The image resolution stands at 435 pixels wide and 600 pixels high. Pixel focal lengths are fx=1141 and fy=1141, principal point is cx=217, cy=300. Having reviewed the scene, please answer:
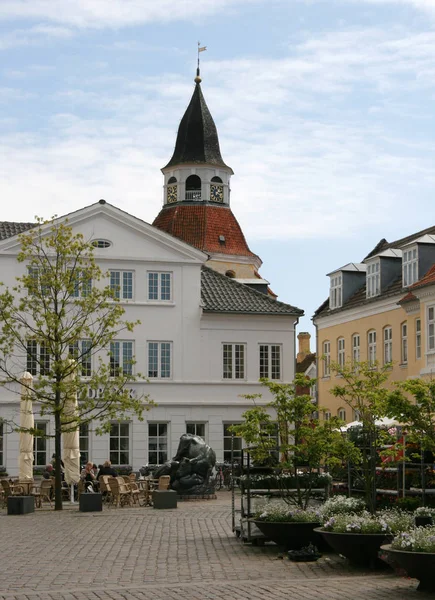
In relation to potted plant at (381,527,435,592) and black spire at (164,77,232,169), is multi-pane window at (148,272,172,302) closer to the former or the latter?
potted plant at (381,527,435,592)

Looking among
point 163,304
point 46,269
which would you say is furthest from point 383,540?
point 163,304

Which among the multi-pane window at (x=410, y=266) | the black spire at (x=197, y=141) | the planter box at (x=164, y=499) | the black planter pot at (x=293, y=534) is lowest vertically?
the planter box at (x=164, y=499)

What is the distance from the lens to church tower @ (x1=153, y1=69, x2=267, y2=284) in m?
81.0

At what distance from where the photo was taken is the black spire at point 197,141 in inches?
3231

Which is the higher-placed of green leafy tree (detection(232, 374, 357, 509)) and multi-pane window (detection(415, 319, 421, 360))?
multi-pane window (detection(415, 319, 421, 360))

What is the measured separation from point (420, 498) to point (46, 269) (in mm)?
15506

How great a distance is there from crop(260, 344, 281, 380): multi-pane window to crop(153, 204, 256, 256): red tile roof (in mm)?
32004

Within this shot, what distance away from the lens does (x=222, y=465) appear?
44.2 meters

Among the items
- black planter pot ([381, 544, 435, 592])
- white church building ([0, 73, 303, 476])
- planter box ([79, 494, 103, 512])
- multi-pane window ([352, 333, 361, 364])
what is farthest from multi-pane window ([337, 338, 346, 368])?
black planter pot ([381, 544, 435, 592])

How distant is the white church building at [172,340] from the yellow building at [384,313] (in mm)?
3170

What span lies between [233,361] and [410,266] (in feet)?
27.8

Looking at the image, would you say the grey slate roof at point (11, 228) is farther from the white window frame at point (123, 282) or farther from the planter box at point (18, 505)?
the planter box at point (18, 505)

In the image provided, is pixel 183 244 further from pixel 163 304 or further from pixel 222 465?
pixel 222 465

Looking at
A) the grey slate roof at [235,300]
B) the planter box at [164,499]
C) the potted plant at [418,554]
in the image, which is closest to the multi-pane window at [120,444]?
the grey slate roof at [235,300]
